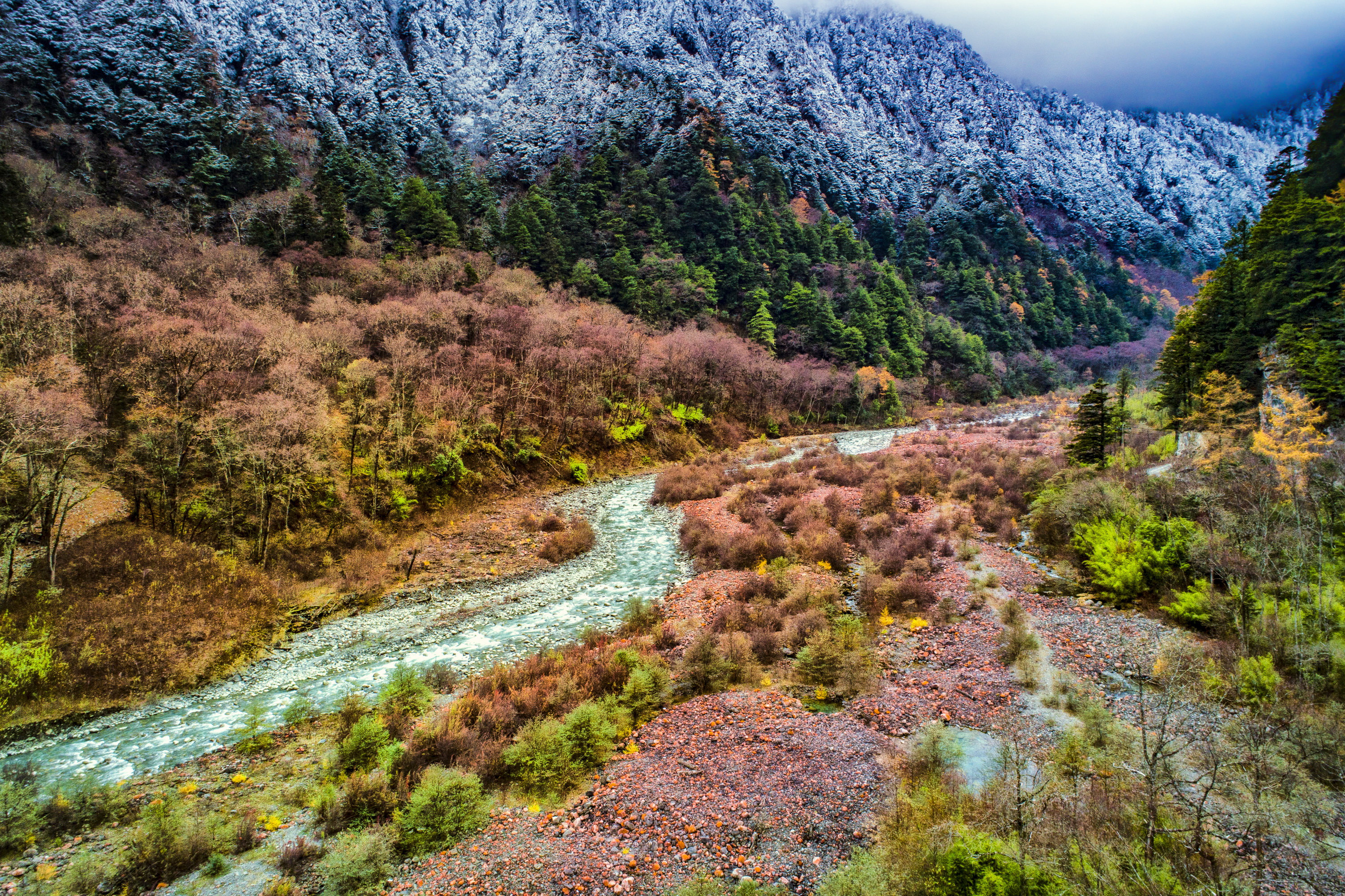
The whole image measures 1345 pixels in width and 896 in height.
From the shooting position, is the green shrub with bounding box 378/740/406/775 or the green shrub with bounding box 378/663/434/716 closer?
the green shrub with bounding box 378/740/406/775

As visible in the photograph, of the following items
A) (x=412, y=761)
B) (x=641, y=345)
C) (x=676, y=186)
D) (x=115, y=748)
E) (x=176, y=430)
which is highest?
(x=676, y=186)

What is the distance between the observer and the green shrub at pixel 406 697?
9.80 m

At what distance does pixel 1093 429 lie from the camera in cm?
2119

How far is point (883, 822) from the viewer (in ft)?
19.9

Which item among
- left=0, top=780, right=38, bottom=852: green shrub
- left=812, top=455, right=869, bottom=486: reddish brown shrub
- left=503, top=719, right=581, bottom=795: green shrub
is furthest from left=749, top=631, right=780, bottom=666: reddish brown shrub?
left=812, top=455, right=869, bottom=486: reddish brown shrub

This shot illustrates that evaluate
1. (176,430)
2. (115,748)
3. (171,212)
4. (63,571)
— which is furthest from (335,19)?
(115,748)

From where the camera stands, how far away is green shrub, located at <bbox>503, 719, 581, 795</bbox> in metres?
7.75

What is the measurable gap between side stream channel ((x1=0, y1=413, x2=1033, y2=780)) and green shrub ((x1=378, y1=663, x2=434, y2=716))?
144cm

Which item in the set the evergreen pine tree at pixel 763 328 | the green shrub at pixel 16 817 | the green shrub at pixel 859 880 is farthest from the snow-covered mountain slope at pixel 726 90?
the green shrub at pixel 859 880

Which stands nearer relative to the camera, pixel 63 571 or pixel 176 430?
pixel 63 571

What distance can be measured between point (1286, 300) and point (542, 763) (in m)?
27.8

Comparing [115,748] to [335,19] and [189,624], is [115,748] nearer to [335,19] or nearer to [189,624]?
[189,624]

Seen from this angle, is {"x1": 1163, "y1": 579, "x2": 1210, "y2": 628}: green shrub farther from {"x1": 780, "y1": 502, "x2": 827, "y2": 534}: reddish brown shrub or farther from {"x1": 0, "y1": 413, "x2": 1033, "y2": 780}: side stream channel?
{"x1": 0, "y1": 413, "x2": 1033, "y2": 780}: side stream channel

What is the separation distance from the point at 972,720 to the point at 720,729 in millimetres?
4097
